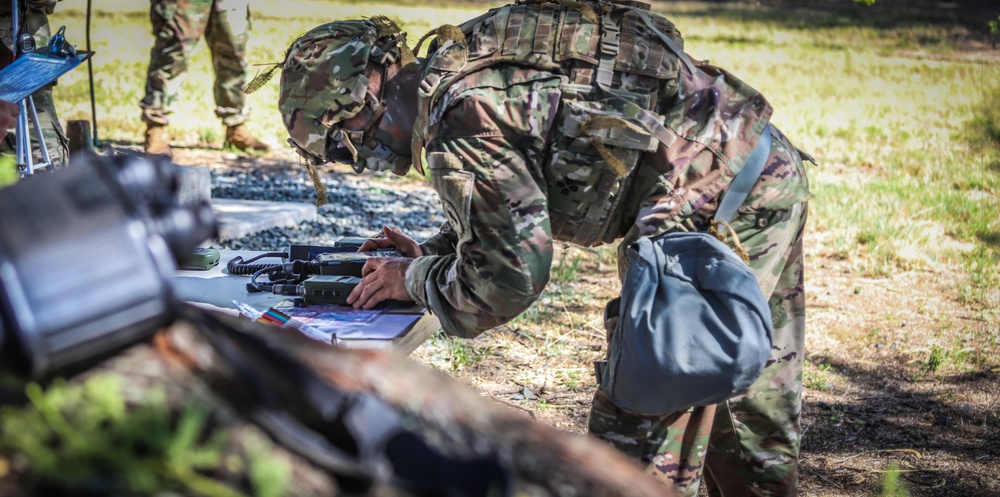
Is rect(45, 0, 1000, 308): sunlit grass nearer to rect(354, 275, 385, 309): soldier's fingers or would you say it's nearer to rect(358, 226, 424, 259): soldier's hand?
rect(358, 226, 424, 259): soldier's hand

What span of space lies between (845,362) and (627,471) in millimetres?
4123

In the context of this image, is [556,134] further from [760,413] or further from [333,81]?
[760,413]

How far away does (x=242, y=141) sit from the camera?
27.9ft

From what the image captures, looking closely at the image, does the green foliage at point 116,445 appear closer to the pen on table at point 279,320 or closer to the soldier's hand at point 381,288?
the pen on table at point 279,320

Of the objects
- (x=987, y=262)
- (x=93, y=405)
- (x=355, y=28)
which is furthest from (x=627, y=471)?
(x=987, y=262)

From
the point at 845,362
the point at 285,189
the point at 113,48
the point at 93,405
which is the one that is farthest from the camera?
the point at 113,48

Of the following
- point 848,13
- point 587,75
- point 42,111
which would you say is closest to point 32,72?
point 42,111

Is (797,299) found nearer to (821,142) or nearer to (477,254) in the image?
(477,254)

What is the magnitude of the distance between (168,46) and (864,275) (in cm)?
572

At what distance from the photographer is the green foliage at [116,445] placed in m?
0.96

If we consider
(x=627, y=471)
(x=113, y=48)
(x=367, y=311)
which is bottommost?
(x=113, y=48)

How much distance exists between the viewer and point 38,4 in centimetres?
505

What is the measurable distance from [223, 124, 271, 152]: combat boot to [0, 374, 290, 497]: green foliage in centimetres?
771

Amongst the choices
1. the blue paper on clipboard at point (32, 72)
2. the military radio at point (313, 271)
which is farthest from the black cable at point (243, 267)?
the blue paper on clipboard at point (32, 72)
